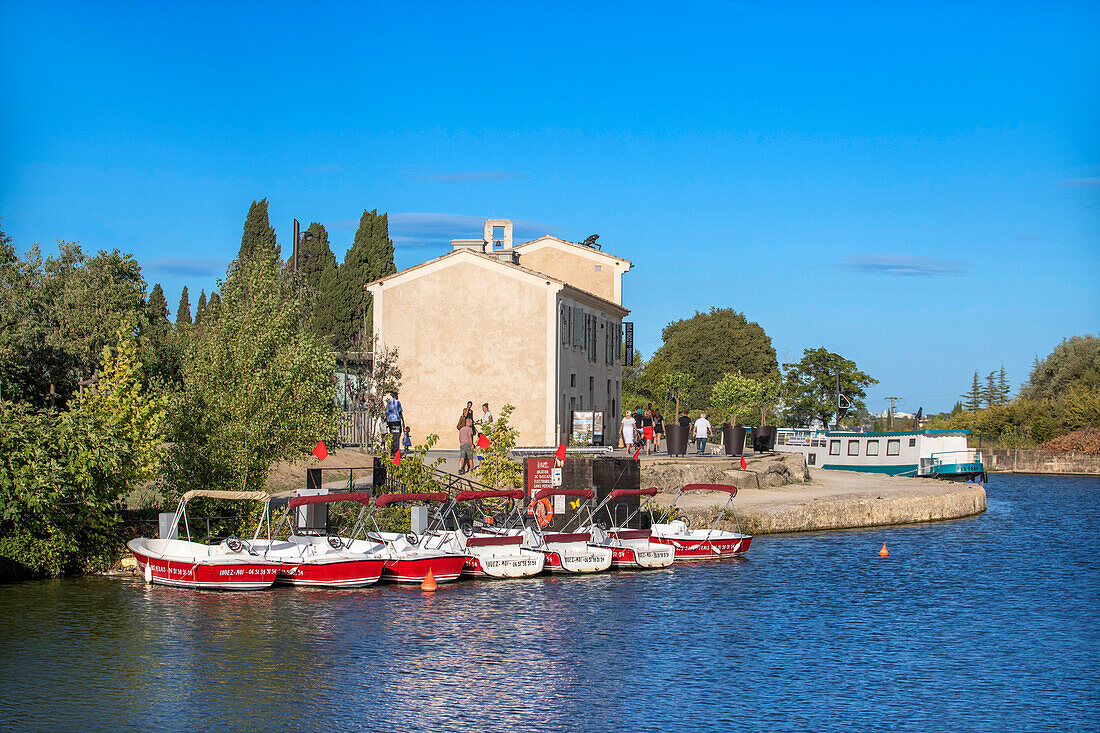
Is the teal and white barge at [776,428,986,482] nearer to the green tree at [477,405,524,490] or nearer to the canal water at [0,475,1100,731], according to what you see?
the green tree at [477,405,524,490]

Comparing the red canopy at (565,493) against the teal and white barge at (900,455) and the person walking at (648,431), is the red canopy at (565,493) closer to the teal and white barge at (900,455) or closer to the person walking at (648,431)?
the person walking at (648,431)

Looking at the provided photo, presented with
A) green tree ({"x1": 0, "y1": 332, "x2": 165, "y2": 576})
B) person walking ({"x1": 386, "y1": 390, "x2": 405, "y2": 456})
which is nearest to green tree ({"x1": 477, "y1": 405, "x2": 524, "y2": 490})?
person walking ({"x1": 386, "y1": 390, "x2": 405, "y2": 456})

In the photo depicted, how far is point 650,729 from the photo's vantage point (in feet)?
46.1

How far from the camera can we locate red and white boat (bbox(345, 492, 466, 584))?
24.3 meters

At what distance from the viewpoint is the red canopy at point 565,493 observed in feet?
92.3

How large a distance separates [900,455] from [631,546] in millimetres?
43618

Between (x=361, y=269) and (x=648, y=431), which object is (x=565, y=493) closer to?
(x=648, y=431)

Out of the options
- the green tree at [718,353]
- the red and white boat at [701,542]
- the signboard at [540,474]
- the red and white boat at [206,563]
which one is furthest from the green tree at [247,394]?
the green tree at [718,353]

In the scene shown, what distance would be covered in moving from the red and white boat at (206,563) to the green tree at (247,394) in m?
4.04

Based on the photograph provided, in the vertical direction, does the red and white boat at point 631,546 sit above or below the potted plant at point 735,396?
below

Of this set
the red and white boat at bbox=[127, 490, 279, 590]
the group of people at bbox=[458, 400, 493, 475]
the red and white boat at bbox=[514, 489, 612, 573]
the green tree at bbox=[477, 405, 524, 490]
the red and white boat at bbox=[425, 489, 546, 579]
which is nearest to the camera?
the red and white boat at bbox=[127, 490, 279, 590]

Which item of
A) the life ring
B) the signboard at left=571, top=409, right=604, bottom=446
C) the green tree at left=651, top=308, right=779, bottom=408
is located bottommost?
the life ring

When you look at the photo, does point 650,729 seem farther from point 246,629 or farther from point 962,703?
point 246,629

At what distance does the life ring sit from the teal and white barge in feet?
120
